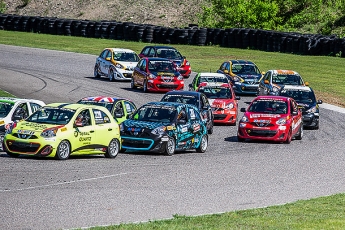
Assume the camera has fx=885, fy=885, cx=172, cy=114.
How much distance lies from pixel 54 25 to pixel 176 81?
30.4 metres

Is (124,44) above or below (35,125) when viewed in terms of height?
below

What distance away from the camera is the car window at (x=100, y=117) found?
850 inches

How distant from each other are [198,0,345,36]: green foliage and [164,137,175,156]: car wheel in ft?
156

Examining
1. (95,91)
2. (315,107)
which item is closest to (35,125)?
(315,107)

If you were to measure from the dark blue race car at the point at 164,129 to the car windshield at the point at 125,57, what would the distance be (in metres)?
17.5

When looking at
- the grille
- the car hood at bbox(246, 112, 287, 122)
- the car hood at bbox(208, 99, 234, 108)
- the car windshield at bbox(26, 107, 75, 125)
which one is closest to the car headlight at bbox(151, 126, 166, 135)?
the car windshield at bbox(26, 107, 75, 125)

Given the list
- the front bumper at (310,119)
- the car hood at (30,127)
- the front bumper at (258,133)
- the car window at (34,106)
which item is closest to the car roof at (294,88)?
the front bumper at (310,119)

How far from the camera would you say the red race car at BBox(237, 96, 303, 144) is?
26.3 metres

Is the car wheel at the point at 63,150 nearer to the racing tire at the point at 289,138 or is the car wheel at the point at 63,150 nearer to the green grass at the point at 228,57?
the racing tire at the point at 289,138

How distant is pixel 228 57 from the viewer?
55.9m

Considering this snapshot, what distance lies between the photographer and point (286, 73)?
35406 millimetres

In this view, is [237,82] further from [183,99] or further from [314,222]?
[314,222]

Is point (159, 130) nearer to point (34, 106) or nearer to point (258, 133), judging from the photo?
point (34, 106)

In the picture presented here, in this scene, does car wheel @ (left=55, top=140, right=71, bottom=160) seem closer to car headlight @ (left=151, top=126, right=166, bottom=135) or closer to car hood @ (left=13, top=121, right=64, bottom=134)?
car hood @ (left=13, top=121, right=64, bottom=134)
